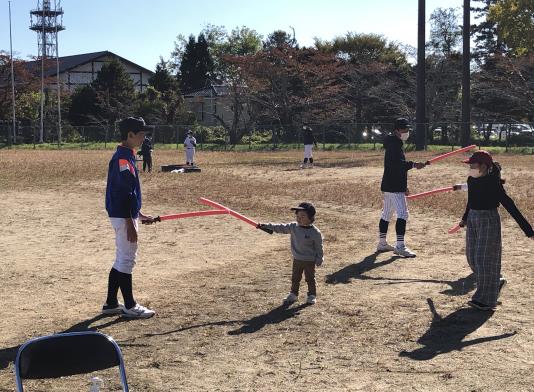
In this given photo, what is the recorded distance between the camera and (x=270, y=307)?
7004 mm

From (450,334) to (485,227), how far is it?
1.32m

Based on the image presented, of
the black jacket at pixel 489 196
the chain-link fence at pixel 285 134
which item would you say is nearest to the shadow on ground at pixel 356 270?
the black jacket at pixel 489 196

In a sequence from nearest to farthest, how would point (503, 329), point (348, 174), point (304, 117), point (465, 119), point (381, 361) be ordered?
point (381, 361)
point (503, 329)
point (348, 174)
point (465, 119)
point (304, 117)

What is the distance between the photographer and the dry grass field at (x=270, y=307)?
5113 millimetres

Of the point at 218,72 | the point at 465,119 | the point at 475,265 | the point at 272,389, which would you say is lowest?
the point at 272,389

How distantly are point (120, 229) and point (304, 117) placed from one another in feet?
142

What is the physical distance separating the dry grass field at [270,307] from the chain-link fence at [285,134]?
30.6 m

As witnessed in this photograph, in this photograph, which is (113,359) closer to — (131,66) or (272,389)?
(272,389)

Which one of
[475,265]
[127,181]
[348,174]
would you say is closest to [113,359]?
[127,181]

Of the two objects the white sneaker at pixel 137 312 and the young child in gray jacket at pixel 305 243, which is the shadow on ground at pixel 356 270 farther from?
the white sneaker at pixel 137 312

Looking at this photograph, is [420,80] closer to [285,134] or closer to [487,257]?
[285,134]

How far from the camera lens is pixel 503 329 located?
619 cm

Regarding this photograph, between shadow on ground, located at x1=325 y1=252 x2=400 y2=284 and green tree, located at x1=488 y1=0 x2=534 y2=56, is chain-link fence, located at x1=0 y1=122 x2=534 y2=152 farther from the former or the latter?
shadow on ground, located at x1=325 y1=252 x2=400 y2=284

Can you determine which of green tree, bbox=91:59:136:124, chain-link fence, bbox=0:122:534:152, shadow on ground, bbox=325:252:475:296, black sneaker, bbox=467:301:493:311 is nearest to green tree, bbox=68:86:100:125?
green tree, bbox=91:59:136:124
